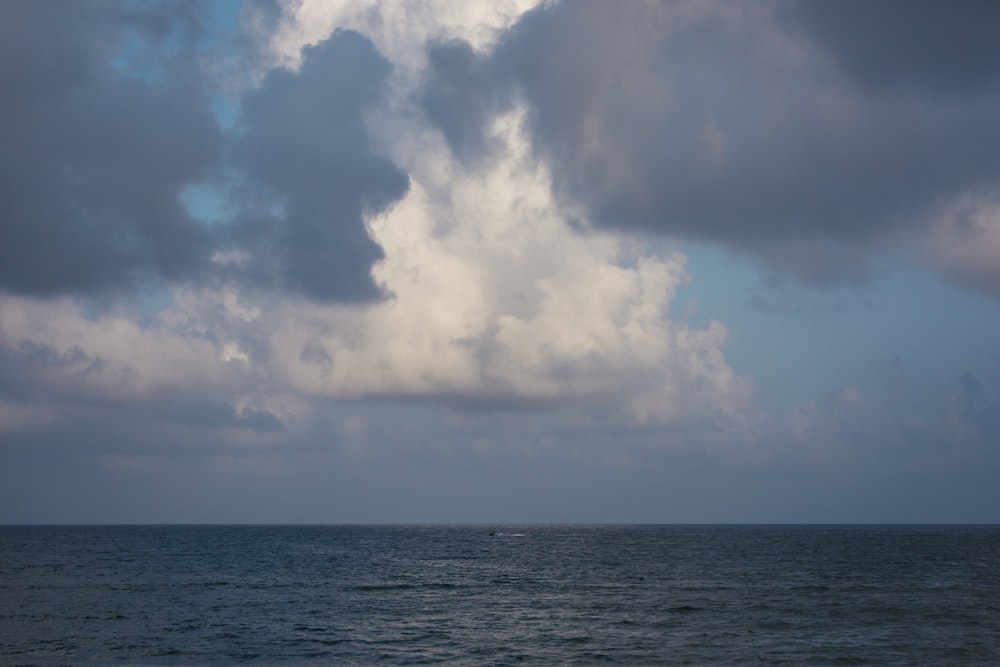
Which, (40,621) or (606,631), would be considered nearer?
(606,631)

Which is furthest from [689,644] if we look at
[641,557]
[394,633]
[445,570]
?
[641,557]

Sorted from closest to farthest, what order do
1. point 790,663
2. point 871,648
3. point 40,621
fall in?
point 790,663 → point 871,648 → point 40,621

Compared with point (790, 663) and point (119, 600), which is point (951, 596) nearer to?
point (790, 663)

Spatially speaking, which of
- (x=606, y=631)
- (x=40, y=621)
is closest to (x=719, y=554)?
(x=606, y=631)

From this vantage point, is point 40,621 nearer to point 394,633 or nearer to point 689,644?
point 394,633

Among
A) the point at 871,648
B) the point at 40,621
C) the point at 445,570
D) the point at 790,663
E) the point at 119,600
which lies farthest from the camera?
the point at 445,570

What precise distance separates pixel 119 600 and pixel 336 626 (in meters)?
26.7

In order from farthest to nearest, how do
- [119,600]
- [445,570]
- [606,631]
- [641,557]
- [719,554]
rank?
[719,554] → [641,557] → [445,570] → [119,600] → [606,631]

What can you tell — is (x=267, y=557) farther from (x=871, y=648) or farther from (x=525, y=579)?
(x=871, y=648)

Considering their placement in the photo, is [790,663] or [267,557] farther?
[267,557]

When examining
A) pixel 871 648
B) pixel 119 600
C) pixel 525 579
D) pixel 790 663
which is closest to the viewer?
pixel 790 663

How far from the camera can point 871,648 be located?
50750 mm

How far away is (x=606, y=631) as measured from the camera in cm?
5744

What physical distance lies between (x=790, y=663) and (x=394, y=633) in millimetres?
26577
